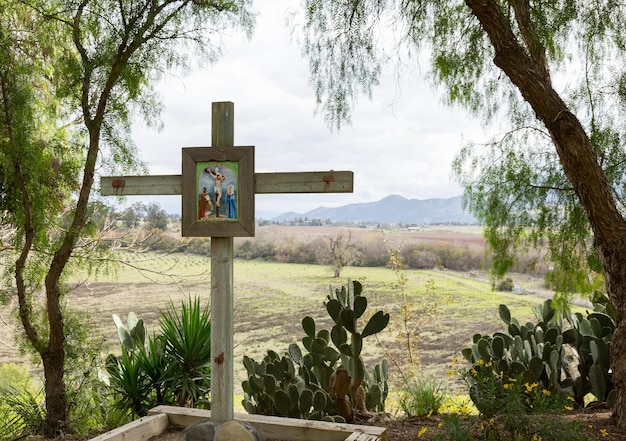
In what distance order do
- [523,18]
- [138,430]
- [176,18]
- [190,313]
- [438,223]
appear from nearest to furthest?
1. [138,430]
2. [523,18]
3. [176,18]
4. [190,313]
5. [438,223]

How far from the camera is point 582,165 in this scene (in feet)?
11.7

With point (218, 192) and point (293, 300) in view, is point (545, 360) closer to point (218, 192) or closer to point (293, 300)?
point (218, 192)

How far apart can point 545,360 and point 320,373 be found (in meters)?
1.50

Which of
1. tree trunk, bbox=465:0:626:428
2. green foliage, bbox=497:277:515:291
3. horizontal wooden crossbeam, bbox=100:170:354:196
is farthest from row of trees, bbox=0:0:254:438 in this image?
green foliage, bbox=497:277:515:291

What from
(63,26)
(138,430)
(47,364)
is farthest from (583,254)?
(63,26)

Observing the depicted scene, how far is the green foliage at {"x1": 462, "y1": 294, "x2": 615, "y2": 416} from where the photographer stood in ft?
11.9

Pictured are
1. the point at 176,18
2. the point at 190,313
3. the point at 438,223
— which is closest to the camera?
the point at 176,18

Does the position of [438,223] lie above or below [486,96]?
below

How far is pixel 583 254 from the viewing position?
13.7 feet

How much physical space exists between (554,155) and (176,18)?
2832 millimetres

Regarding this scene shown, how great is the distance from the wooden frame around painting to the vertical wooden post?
0.13 meters

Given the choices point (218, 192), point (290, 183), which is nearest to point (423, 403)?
point (290, 183)

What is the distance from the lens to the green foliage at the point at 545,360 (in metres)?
3.62

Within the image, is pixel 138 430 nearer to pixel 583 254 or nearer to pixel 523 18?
pixel 583 254
